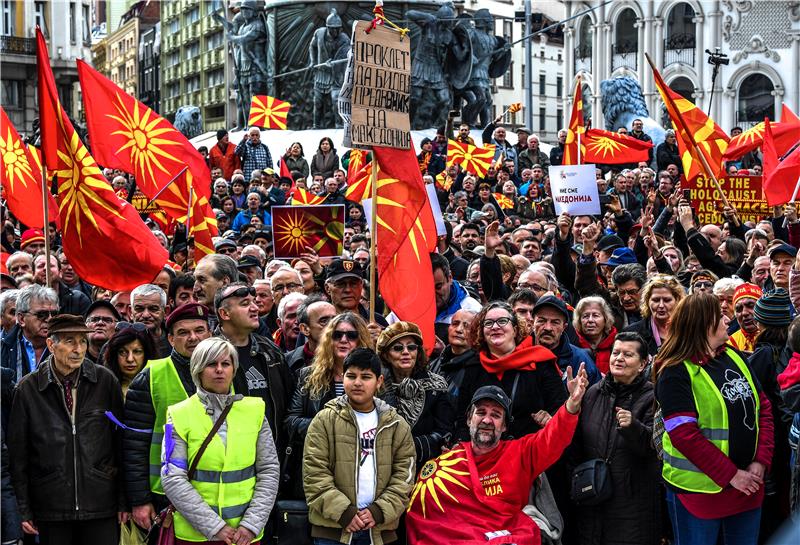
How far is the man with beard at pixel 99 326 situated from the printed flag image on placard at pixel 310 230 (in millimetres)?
3862

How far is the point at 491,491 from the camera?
6551mm

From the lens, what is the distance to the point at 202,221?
1161 cm

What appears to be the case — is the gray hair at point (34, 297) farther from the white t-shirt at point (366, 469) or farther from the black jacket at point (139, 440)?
the white t-shirt at point (366, 469)

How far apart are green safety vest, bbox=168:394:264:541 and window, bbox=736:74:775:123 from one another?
56.5m

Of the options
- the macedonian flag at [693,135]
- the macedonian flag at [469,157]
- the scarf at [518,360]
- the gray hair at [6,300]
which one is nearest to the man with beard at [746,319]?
the scarf at [518,360]

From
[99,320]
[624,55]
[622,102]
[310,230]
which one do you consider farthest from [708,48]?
[99,320]

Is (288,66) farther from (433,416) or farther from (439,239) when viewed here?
(433,416)

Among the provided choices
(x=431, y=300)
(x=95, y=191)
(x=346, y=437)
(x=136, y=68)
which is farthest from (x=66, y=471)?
(x=136, y=68)

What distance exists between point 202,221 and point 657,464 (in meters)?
5.84

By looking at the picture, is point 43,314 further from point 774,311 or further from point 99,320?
point 774,311

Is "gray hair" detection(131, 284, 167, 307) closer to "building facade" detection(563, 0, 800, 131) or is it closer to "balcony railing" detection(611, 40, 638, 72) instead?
"building facade" detection(563, 0, 800, 131)

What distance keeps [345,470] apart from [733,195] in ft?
25.6

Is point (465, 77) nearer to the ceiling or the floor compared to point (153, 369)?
nearer to the ceiling

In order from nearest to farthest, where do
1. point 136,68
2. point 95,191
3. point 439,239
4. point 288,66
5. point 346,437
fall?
1. point 346,437
2. point 95,191
3. point 439,239
4. point 288,66
5. point 136,68
